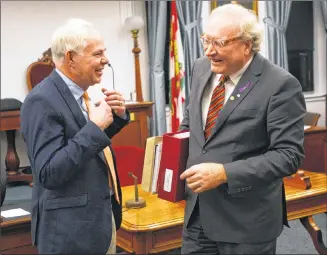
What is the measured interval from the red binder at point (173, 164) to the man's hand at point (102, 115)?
25 centimetres

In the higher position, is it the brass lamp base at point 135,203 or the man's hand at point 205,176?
the man's hand at point 205,176

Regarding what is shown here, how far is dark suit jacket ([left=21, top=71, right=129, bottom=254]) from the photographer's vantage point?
6.08ft

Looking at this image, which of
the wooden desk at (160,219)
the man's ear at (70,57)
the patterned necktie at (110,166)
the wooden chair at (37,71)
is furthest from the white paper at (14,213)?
the wooden chair at (37,71)

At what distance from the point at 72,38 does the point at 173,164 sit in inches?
23.7

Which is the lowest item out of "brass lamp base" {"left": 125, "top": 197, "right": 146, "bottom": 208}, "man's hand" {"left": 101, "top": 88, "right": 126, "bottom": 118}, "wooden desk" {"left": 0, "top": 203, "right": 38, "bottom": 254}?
"wooden desk" {"left": 0, "top": 203, "right": 38, "bottom": 254}

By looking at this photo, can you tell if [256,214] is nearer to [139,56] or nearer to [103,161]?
[103,161]

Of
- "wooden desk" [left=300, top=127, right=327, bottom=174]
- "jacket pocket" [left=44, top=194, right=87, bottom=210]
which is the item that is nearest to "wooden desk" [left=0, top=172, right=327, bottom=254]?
"jacket pocket" [left=44, top=194, right=87, bottom=210]

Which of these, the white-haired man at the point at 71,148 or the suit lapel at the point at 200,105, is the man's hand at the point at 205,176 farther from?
the white-haired man at the point at 71,148

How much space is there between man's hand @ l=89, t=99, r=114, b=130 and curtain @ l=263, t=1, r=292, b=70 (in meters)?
5.74

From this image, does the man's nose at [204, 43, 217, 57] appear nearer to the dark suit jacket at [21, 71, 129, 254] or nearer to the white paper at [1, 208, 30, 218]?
the dark suit jacket at [21, 71, 129, 254]

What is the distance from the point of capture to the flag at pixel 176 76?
617 cm

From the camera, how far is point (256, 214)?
196cm

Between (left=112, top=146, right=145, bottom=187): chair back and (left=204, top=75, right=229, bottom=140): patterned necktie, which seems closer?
(left=204, top=75, right=229, bottom=140): patterned necktie

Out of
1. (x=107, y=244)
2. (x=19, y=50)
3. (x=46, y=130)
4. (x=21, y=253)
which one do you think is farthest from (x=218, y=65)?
(x=19, y=50)
